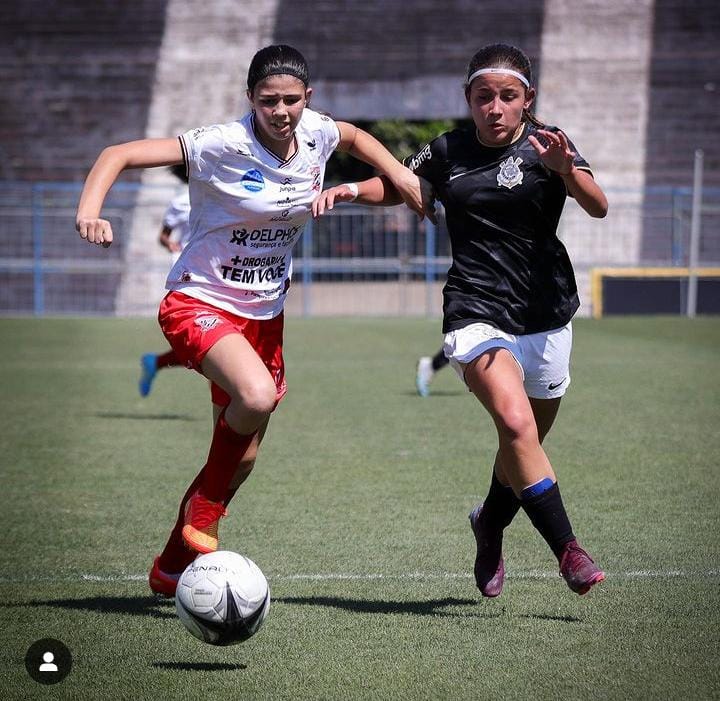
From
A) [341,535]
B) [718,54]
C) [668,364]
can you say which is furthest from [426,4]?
[341,535]

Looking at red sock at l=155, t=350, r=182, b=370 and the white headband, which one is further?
red sock at l=155, t=350, r=182, b=370

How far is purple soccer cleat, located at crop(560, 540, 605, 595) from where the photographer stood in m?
4.47

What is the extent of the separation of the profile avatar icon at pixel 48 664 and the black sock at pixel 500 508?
1.80m

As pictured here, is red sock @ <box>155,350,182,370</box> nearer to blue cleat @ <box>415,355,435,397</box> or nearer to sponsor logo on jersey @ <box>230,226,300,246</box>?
blue cleat @ <box>415,355,435,397</box>

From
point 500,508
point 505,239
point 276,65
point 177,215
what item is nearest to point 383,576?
point 500,508

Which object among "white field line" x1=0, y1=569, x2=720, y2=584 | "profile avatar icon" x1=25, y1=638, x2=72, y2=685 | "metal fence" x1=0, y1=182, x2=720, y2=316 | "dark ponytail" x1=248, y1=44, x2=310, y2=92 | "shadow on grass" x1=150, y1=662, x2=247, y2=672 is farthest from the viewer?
"metal fence" x1=0, y1=182, x2=720, y2=316

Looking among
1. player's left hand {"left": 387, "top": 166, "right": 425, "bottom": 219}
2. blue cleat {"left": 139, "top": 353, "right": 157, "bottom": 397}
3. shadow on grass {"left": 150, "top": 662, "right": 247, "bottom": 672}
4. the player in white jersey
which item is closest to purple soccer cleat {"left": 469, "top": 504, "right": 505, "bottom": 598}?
shadow on grass {"left": 150, "top": 662, "right": 247, "bottom": 672}

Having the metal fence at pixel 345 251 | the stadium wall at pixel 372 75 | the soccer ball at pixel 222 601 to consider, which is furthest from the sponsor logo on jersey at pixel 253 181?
the stadium wall at pixel 372 75

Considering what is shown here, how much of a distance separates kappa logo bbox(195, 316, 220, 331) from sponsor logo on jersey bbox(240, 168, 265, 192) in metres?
0.52

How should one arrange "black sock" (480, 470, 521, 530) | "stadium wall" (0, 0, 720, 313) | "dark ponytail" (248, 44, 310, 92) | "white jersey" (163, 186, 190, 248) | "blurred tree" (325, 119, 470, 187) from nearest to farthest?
"dark ponytail" (248, 44, 310, 92) < "black sock" (480, 470, 521, 530) < "white jersey" (163, 186, 190, 248) < "stadium wall" (0, 0, 720, 313) < "blurred tree" (325, 119, 470, 187)

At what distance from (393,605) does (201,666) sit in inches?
38.6

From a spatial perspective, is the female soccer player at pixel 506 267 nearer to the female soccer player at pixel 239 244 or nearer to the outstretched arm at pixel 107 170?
the female soccer player at pixel 239 244

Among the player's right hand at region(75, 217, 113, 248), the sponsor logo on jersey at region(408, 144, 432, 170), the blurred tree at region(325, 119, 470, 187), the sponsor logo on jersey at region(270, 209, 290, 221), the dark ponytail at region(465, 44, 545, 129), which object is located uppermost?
the blurred tree at region(325, 119, 470, 187)

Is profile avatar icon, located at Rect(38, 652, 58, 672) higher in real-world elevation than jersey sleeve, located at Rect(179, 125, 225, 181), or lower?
lower
